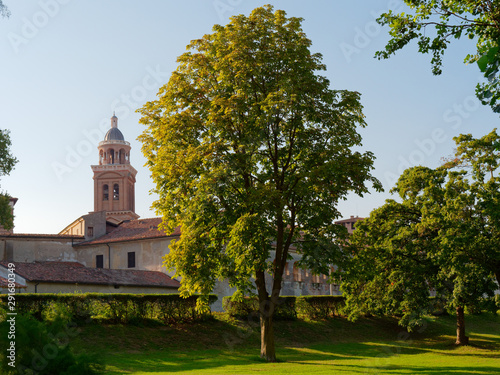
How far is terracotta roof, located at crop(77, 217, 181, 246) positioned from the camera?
167 feet

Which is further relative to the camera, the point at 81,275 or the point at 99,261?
the point at 99,261

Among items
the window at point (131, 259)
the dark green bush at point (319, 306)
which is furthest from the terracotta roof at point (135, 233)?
the dark green bush at point (319, 306)

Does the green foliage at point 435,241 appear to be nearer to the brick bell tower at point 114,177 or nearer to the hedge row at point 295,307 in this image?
the hedge row at point 295,307

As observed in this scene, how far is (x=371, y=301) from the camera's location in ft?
101

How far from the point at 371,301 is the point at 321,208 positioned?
11441mm

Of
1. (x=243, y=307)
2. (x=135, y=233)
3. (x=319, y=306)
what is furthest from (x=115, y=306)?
(x=135, y=233)

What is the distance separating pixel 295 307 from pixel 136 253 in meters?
20.3

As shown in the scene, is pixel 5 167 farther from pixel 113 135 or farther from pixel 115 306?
pixel 113 135

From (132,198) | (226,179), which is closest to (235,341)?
(226,179)

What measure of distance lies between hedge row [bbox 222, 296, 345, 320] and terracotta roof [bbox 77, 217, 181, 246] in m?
15.8

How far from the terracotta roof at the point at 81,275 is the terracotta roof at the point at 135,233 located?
462 centimetres

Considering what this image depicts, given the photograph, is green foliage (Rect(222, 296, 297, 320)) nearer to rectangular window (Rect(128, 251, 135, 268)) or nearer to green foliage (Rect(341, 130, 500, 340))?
green foliage (Rect(341, 130, 500, 340))

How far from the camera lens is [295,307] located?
35.8m

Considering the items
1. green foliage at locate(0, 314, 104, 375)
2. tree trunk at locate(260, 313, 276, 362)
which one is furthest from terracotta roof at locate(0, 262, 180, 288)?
green foliage at locate(0, 314, 104, 375)
